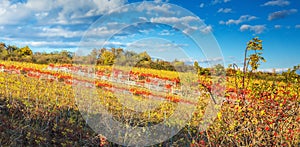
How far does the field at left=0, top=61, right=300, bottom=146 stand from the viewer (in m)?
4.31

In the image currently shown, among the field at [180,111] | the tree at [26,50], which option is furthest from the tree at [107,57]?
the tree at [26,50]

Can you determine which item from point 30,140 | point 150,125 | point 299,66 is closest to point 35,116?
point 30,140

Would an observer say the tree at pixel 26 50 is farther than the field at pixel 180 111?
Yes

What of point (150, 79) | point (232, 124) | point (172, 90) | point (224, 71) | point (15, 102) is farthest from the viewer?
point (150, 79)

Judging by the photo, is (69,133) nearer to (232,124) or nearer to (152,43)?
(152,43)

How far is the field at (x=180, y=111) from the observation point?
4.31m

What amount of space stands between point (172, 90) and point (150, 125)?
255 centimetres

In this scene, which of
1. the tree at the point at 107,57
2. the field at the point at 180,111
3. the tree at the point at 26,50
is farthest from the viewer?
the tree at the point at 26,50

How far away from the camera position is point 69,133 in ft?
16.9

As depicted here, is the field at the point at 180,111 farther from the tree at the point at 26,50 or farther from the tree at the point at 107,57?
the tree at the point at 26,50

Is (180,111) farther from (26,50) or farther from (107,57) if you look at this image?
(26,50)

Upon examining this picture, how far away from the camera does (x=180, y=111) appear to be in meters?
6.26

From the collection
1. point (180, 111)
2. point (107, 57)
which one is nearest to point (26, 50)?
point (107, 57)

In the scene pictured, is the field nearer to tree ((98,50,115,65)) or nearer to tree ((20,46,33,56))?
tree ((98,50,115,65))
